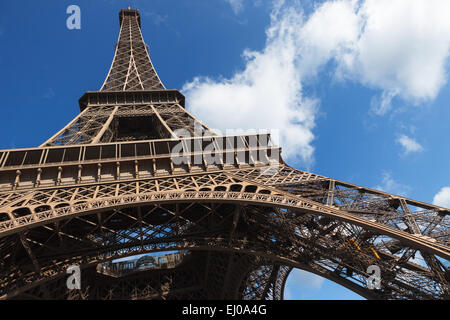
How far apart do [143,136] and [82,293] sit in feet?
45.6

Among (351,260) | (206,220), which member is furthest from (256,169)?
(351,260)

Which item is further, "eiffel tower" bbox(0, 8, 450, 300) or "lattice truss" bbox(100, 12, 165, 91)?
"lattice truss" bbox(100, 12, 165, 91)

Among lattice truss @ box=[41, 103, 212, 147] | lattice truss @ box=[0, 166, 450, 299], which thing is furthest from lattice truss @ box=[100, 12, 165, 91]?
lattice truss @ box=[0, 166, 450, 299]

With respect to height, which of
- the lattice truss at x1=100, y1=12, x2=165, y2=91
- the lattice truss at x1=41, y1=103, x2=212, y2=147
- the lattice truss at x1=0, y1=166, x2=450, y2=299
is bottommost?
the lattice truss at x1=0, y1=166, x2=450, y2=299

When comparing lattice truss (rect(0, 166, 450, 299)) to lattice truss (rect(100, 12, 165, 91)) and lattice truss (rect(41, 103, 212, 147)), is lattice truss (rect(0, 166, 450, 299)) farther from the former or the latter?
lattice truss (rect(100, 12, 165, 91))

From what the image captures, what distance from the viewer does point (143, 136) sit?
30.5 meters

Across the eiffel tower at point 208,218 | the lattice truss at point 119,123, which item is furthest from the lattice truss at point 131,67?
the eiffel tower at point 208,218

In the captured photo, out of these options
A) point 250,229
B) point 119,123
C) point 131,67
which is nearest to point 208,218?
point 250,229

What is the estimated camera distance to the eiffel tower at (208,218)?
11578mm

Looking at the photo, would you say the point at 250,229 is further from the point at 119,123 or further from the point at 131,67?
the point at 131,67

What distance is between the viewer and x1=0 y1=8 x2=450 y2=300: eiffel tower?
1158 cm

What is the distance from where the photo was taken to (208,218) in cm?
1748

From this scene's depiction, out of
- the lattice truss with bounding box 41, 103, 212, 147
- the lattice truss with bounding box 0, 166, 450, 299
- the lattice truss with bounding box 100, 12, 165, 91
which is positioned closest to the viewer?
the lattice truss with bounding box 0, 166, 450, 299
